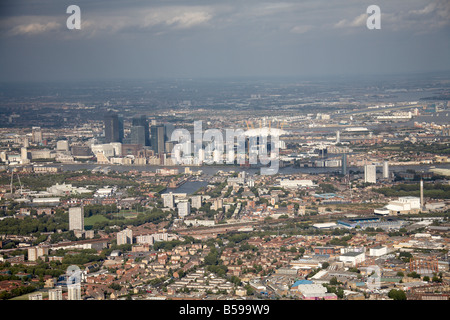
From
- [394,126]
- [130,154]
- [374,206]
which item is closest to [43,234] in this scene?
[374,206]

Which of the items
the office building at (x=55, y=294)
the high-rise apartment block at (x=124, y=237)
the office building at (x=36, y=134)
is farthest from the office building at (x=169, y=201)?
the office building at (x=36, y=134)

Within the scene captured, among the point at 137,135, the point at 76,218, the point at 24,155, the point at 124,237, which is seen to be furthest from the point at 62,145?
the point at 124,237

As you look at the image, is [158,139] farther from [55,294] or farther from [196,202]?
[55,294]

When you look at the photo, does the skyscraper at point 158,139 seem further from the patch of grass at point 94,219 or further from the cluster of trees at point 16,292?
the cluster of trees at point 16,292

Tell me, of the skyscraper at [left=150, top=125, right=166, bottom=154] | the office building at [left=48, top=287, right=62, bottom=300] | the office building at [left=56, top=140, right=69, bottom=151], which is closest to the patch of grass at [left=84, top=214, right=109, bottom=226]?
the office building at [left=48, top=287, right=62, bottom=300]

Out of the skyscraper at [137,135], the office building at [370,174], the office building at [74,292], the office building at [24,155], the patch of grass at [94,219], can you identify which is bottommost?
the patch of grass at [94,219]
